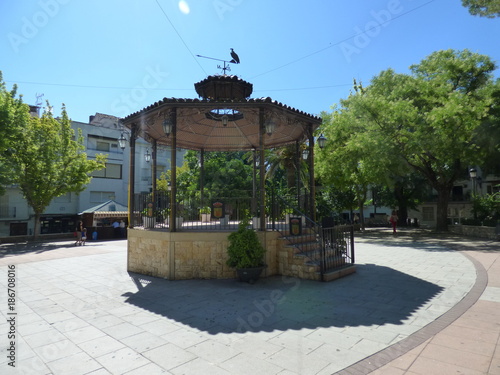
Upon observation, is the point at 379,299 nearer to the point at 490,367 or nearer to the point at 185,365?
the point at 490,367

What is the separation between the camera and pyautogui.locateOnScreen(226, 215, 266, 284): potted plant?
6832mm

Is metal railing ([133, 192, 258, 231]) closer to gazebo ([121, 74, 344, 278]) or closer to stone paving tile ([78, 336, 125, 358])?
gazebo ([121, 74, 344, 278])

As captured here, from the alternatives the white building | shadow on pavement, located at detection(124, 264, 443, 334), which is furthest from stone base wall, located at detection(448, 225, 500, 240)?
the white building

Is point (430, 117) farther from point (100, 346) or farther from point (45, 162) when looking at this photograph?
point (45, 162)

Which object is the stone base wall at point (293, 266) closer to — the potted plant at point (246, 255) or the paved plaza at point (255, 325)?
the paved plaza at point (255, 325)

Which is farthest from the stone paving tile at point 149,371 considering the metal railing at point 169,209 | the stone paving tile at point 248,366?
the metal railing at point 169,209

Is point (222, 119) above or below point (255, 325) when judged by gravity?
above

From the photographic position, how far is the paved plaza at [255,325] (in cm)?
338

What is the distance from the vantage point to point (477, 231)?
17594mm

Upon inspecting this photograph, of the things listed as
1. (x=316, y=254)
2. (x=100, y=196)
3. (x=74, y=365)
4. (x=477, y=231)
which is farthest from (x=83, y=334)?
(x=100, y=196)

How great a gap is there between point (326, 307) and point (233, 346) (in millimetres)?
2124

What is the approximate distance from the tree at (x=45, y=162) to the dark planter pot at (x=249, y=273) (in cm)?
1709

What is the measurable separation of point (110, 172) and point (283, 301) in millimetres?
30456

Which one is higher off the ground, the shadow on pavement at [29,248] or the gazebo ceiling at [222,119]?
the gazebo ceiling at [222,119]
